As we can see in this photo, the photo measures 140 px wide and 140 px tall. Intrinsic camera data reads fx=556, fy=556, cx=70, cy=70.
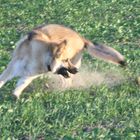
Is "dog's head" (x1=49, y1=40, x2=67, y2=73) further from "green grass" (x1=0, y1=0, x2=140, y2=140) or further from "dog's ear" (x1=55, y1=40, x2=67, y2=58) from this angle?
"green grass" (x1=0, y1=0, x2=140, y2=140)

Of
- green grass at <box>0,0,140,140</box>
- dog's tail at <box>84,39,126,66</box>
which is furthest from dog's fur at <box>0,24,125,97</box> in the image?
green grass at <box>0,0,140,140</box>

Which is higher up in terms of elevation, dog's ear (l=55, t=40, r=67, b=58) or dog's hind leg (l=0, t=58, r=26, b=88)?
dog's ear (l=55, t=40, r=67, b=58)

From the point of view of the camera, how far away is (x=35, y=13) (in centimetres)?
1388

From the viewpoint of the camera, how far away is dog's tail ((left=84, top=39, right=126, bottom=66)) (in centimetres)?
737

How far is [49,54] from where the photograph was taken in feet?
23.4

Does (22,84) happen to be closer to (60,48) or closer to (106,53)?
(60,48)

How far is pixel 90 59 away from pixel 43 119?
3070 mm

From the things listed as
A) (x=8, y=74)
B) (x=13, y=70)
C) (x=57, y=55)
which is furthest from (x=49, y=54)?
(x=8, y=74)

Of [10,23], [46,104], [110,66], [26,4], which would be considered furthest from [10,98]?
[26,4]

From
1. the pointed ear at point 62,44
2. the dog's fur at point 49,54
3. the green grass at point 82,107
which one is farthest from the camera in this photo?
the dog's fur at point 49,54

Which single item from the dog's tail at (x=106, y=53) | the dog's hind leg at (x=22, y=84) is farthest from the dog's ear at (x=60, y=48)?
the dog's hind leg at (x=22, y=84)

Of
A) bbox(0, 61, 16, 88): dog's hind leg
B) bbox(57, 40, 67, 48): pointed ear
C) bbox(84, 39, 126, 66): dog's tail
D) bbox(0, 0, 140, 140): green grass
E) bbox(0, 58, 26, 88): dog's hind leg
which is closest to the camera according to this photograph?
bbox(0, 0, 140, 140): green grass

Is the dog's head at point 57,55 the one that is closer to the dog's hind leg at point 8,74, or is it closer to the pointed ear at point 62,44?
the pointed ear at point 62,44

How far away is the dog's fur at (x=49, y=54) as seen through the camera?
7.13 m
